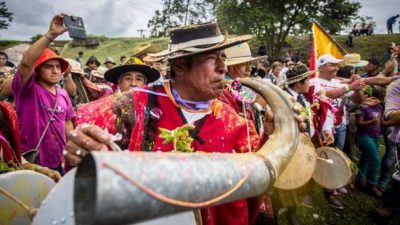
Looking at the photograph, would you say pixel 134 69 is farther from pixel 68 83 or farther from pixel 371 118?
pixel 371 118

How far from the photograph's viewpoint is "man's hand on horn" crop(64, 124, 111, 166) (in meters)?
1.17

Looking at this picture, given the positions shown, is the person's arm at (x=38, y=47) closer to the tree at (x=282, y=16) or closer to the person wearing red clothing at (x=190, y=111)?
the person wearing red clothing at (x=190, y=111)

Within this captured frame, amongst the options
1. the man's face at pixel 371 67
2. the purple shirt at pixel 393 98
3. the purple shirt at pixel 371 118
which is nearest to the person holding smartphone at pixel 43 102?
the purple shirt at pixel 393 98

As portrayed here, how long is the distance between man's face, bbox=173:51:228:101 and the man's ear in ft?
0.10

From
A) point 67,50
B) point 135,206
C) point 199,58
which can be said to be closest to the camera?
point 135,206

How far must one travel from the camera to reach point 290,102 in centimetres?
159

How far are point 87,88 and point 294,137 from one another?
5.41 meters

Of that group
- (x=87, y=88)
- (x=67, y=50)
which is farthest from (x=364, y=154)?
(x=67, y=50)

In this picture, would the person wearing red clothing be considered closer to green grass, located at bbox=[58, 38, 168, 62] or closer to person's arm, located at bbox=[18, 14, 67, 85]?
person's arm, located at bbox=[18, 14, 67, 85]

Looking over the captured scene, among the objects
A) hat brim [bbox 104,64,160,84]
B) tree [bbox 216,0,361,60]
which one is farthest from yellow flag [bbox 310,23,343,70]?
tree [bbox 216,0,361,60]

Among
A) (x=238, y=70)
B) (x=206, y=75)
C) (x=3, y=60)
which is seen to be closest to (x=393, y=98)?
(x=238, y=70)

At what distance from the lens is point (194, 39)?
219cm

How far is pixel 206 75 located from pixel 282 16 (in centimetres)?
2682

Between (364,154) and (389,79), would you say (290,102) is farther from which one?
(364,154)
